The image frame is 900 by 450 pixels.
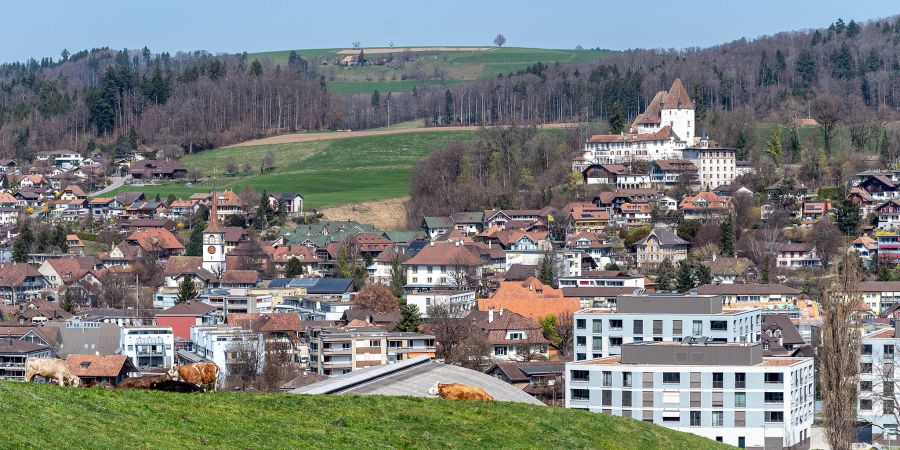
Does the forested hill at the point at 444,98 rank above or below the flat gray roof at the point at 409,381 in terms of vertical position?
above

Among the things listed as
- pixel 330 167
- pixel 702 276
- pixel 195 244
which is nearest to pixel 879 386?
pixel 702 276

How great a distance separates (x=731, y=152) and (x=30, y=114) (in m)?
69.9

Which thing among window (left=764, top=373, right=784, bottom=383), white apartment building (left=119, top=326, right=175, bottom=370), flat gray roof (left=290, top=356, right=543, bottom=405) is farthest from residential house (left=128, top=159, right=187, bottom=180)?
flat gray roof (left=290, top=356, right=543, bottom=405)

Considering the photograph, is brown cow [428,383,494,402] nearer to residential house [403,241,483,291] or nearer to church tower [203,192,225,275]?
residential house [403,241,483,291]

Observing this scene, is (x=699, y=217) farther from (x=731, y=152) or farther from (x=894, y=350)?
(x=894, y=350)

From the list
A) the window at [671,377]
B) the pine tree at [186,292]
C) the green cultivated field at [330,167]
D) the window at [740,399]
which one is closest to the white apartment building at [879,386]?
the window at [740,399]

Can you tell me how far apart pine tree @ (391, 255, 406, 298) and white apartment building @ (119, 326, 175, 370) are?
15501 millimetres

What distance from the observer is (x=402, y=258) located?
8331 cm

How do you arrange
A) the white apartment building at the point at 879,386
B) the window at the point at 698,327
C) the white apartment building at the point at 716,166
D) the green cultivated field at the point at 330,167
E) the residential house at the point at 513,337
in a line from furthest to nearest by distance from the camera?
the green cultivated field at the point at 330,167 → the white apartment building at the point at 716,166 → the residential house at the point at 513,337 → the window at the point at 698,327 → the white apartment building at the point at 879,386

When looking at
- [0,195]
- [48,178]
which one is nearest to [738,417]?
[0,195]

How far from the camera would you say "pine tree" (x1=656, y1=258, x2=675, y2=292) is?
7312 cm

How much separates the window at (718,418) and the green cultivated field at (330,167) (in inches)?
2666

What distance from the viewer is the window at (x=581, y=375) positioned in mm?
37562

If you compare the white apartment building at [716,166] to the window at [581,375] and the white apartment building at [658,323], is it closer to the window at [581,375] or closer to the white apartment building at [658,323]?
the white apartment building at [658,323]
